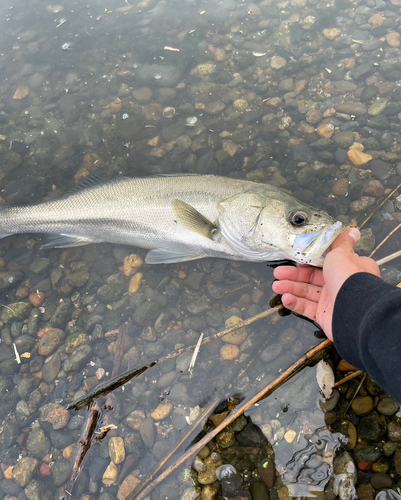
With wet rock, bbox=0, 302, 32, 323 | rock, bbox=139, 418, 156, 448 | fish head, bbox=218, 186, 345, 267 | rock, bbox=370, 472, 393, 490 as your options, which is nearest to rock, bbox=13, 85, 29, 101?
Result: wet rock, bbox=0, 302, 32, 323

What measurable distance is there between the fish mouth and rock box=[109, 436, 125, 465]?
8.15ft

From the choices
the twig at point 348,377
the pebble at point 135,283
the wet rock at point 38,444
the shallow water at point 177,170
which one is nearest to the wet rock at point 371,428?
the shallow water at point 177,170

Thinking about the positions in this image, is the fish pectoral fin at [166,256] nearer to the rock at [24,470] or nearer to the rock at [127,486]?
the rock at [127,486]

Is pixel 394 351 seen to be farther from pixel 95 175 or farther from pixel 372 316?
pixel 95 175

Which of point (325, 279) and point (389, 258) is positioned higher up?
point (325, 279)

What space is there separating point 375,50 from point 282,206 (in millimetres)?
3743

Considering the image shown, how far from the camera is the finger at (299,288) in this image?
117 inches

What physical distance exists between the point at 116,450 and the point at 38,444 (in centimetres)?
86

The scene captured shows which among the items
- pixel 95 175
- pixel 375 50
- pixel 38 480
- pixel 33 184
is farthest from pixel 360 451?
pixel 375 50

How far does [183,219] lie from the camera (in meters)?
3.46

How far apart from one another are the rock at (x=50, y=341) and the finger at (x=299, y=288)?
2598 millimetres

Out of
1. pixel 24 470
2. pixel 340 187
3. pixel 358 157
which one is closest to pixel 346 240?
pixel 340 187

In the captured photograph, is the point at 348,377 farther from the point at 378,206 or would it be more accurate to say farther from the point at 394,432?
the point at 378,206

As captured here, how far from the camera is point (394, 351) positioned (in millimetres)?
1781
